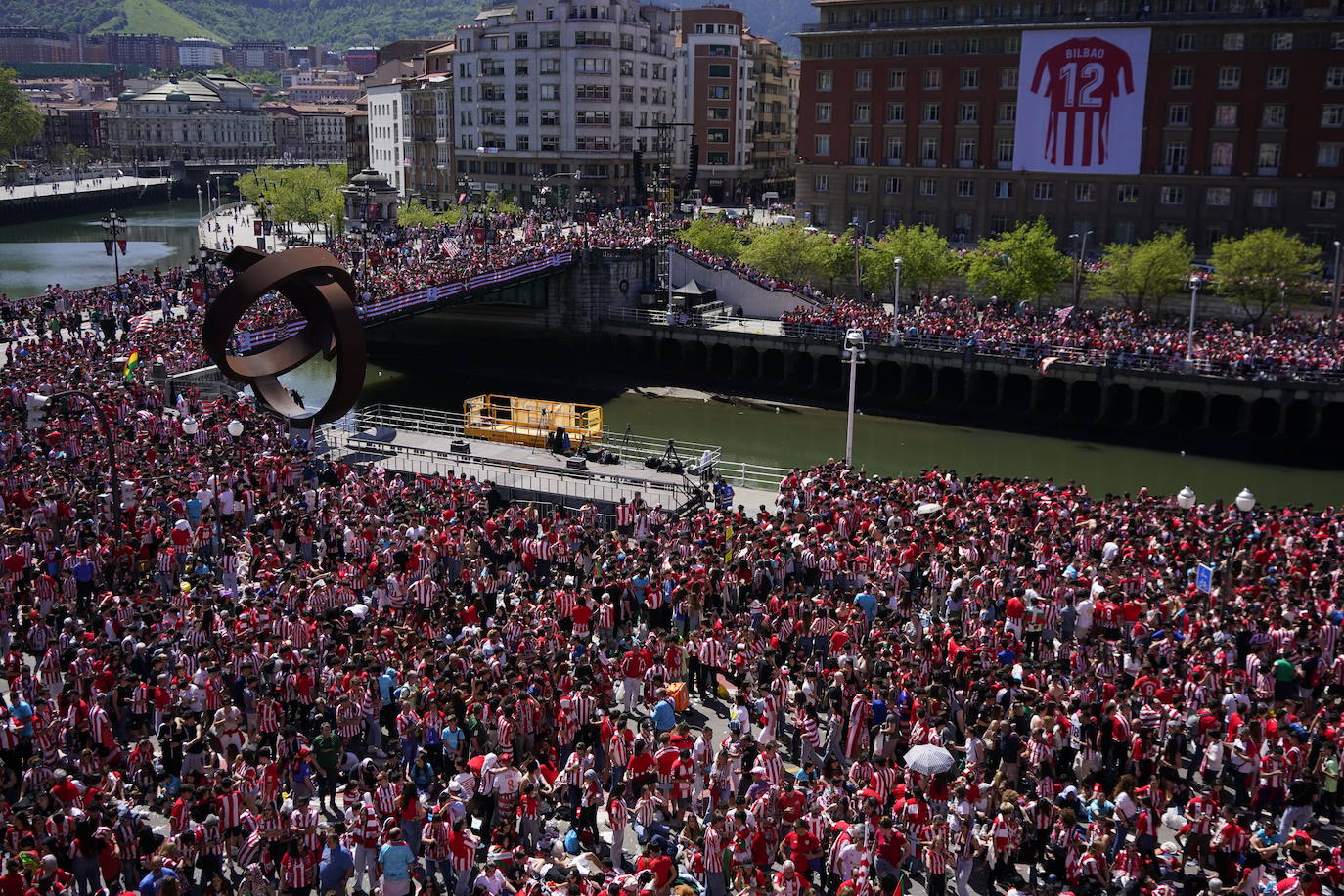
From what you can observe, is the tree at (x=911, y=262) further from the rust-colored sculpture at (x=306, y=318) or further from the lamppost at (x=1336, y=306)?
the rust-colored sculpture at (x=306, y=318)

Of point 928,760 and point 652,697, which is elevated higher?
point 928,760

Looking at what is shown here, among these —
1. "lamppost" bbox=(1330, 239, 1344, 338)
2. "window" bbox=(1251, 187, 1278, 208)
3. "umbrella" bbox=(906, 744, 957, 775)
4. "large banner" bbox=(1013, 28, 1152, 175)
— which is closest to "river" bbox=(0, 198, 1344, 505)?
"lamppost" bbox=(1330, 239, 1344, 338)

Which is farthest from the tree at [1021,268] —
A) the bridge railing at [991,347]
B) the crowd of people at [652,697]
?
the crowd of people at [652,697]

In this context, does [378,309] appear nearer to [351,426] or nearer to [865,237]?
[351,426]

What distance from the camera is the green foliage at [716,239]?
7494cm

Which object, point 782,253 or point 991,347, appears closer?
point 991,347

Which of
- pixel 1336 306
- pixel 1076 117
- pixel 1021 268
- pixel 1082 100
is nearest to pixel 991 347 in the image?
pixel 1021 268

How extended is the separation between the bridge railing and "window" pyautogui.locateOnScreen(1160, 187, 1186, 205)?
23.6 m

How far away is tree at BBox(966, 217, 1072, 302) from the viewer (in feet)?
212

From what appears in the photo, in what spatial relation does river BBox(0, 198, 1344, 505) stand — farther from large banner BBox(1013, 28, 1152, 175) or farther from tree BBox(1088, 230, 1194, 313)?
large banner BBox(1013, 28, 1152, 175)

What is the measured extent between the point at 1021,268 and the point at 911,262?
19.3 feet

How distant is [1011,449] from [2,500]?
3863cm

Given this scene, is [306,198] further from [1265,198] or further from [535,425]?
[1265,198]

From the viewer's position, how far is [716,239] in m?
74.9
